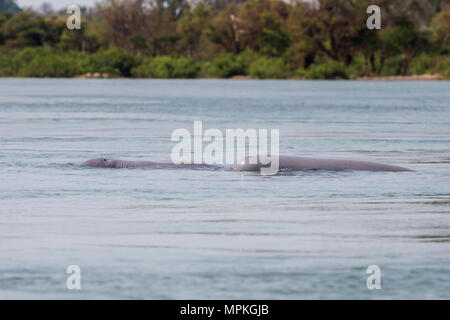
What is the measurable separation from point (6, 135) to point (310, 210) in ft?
69.4

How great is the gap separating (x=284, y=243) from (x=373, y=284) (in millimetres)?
2561

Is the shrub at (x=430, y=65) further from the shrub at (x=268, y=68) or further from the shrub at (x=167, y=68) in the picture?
the shrub at (x=167, y=68)

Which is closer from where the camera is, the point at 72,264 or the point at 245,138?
the point at 72,264

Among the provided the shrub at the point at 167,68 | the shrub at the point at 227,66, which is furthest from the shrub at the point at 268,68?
the shrub at the point at 167,68

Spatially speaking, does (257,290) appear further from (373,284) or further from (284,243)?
(284,243)

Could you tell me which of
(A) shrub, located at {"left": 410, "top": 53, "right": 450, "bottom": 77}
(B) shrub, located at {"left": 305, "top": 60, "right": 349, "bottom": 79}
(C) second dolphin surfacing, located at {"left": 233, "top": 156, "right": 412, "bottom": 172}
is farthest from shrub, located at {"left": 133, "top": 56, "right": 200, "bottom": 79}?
(C) second dolphin surfacing, located at {"left": 233, "top": 156, "right": 412, "bottom": 172}

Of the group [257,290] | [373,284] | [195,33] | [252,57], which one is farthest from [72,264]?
[195,33]

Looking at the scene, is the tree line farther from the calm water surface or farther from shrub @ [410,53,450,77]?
the calm water surface

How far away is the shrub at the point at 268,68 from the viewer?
13776 cm

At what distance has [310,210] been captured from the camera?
18.8 meters

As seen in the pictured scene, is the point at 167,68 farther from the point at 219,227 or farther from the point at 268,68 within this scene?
the point at 219,227

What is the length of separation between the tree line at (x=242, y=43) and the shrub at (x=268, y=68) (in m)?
0.13
